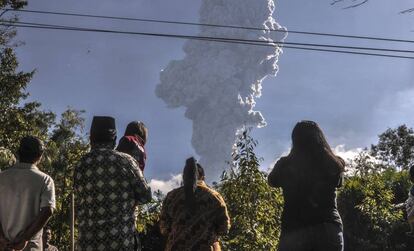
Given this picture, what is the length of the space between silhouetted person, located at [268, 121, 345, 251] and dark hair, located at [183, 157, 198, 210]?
1030mm

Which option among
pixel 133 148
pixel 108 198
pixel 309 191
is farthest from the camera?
pixel 133 148

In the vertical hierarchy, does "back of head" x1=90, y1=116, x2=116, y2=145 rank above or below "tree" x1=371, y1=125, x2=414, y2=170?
below

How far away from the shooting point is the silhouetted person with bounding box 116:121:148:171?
4.62 metres

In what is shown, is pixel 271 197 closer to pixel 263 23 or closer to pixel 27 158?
pixel 27 158

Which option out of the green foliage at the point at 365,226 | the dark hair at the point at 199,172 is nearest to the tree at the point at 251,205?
the dark hair at the point at 199,172

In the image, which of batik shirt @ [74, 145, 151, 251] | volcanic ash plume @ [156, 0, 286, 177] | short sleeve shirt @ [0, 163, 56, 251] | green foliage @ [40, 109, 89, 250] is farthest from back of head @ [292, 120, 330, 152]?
volcanic ash plume @ [156, 0, 286, 177]

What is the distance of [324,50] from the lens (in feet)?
46.5

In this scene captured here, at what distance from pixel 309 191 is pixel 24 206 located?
1.98m

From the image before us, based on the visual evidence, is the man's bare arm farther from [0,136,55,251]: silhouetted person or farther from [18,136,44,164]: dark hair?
[18,136,44,164]: dark hair

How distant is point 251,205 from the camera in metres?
11.5

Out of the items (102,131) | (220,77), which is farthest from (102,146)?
(220,77)

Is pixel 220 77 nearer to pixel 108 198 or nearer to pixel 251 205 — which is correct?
pixel 251 205

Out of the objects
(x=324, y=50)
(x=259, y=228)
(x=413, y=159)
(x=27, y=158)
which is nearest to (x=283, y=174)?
(x=27, y=158)

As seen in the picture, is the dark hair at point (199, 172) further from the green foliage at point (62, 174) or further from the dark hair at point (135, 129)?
the green foliage at point (62, 174)
